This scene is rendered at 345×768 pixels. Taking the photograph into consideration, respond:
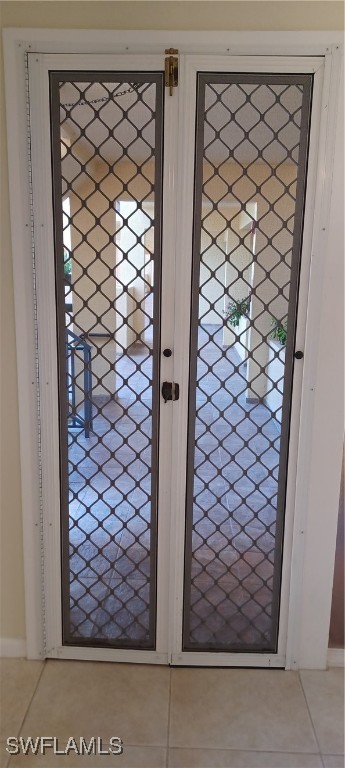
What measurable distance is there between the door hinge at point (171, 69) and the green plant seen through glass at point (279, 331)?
→ 2.56 ft

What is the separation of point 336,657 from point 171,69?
6.89 ft

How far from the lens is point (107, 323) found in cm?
189

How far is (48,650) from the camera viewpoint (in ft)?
6.95

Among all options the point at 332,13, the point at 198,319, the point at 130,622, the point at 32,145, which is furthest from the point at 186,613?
the point at 332,13

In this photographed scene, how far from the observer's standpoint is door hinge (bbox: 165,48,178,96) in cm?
Answer: 169

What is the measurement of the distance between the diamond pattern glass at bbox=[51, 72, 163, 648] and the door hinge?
4 cm

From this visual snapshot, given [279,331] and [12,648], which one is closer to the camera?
[279,331]

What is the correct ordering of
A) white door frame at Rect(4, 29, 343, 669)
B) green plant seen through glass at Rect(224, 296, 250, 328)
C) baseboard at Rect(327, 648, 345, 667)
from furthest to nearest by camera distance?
baseboard at Rect(327, 648, 345, 667) → green plant seen through glass at Rect(224, 296, 250, 328) → white door frame at Rect(4, 29, 343, 669)

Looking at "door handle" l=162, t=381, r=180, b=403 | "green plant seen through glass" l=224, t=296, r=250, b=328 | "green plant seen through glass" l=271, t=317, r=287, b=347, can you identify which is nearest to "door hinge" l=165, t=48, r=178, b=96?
"green plant seen through glass" l=224, t=296, r=250, b=328

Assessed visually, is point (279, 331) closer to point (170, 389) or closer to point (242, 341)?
point (242, 341)

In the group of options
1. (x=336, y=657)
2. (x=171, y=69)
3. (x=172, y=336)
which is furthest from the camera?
(x=336, y=657)

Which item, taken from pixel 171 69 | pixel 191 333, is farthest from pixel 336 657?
pixel 171 69

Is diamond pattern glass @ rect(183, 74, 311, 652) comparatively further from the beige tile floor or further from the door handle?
the beige tile floor

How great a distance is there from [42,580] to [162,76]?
1755mm
